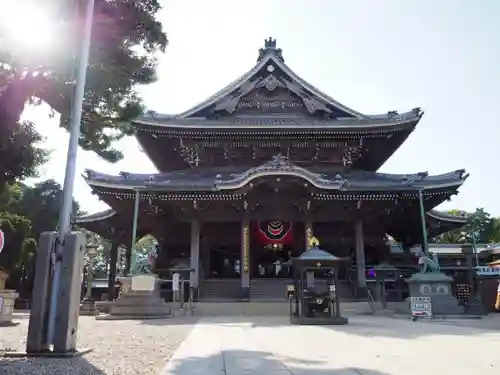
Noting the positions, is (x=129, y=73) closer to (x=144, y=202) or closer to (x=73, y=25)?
(x=73, y=25)

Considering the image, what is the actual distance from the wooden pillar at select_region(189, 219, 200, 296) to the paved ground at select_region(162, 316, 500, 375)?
29.9ft

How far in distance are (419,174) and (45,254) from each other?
18.6m

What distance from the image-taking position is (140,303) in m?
15.1

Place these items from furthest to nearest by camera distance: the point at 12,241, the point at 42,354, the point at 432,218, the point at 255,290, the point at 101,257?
the point at 101,257, the point at 12,241, the point at 432,218, the point at 255,290, the point at 42,354

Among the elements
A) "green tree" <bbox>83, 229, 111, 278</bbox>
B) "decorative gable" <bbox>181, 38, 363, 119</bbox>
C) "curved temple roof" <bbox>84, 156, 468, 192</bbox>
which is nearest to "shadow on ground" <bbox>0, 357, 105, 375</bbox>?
"curved temple roof" <bbox>84, 156, 468, 192</bbox>

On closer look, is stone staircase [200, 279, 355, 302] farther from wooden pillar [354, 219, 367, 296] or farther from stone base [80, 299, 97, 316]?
stone base [80, 299, 97, 316]

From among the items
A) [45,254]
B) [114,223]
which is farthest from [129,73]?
[114,223]

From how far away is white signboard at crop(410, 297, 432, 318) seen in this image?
13.7 meters

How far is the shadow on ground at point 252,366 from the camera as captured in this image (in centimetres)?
497

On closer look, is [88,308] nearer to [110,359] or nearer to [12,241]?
[12,241]

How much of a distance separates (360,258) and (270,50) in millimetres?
13594

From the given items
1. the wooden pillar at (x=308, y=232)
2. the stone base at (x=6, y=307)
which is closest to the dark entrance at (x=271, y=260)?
the wooden pillar at (x=308, y=232)

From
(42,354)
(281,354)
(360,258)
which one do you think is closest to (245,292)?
(360,258)

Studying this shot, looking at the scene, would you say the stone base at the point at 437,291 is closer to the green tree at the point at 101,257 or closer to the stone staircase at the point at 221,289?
the stone staircase at the point at 221,289
